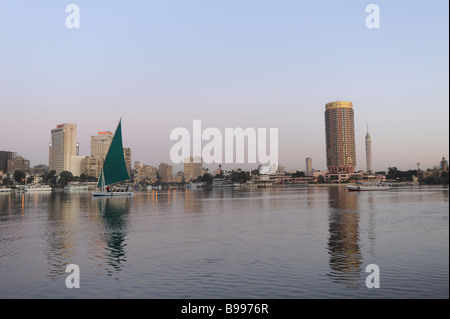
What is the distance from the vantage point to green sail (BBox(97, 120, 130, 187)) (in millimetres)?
114438

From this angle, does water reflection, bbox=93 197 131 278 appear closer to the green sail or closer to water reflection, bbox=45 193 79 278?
water reflection, bbox=45 193 79 278

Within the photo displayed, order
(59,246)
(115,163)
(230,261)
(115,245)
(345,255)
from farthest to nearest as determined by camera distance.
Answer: (115,163) → (115,245) → (59,246) → (345,255) → (230,261)

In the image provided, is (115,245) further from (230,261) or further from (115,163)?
(115,163)

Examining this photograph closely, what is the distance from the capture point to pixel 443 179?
727 inches

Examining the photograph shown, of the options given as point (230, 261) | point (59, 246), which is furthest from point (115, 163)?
point (230, 261)

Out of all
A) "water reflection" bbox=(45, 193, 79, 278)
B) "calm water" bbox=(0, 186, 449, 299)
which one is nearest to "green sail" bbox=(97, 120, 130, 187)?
"water reflection" bbox=(45, 193, 79, 278)

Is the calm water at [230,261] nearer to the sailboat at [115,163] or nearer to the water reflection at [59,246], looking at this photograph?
the water reflection at [59,246]

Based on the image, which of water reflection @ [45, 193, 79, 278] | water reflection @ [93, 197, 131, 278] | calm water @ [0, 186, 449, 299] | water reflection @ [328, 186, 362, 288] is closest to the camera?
calm water @ [0, 186, 449, 299]

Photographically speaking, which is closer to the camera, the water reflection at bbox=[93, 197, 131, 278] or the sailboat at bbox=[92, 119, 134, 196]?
the water reflection at bbox=[93, 197, 131, 278]

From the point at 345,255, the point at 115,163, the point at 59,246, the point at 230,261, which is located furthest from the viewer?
the point at 115,163

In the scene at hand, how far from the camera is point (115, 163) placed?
116812mm

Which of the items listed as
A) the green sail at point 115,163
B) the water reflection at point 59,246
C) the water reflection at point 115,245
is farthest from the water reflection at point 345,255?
the green sail at point 115,163

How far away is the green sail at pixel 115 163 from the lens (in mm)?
114438
